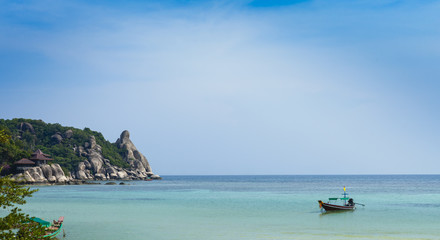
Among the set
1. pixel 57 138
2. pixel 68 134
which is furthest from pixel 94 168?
pixel 68 134

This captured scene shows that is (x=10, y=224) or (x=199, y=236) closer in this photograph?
(x=10, y=224)

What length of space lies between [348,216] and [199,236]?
17.7 meters

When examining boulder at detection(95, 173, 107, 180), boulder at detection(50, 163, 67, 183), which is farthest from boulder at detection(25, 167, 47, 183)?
boulder at detection(95, 173, 107, 180)

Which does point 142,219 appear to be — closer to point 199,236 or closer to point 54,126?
point 199,236

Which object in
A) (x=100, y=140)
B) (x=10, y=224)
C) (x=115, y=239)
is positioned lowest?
(x=115, y=239)

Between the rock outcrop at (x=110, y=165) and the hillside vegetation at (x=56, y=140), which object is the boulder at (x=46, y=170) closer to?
the hillside vegetation at (x=56, y=140)

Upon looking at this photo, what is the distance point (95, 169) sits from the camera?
134 metres

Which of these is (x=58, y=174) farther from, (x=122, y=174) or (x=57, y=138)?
(x=57, y=138)

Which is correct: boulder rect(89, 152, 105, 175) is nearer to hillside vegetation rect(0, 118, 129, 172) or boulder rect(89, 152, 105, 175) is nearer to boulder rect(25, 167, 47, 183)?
hillside vegetation rect(0, 118, 129, 172)

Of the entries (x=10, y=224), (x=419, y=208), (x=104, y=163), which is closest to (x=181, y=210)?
(x=419, y=208)

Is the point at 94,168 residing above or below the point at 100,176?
above

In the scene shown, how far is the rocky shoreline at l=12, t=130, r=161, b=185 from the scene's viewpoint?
4026 inches

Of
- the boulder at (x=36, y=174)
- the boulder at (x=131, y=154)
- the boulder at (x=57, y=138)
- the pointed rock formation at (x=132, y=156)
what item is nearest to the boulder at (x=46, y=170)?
the boulder at (x=36, y=174)

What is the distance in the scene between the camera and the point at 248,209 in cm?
4628
